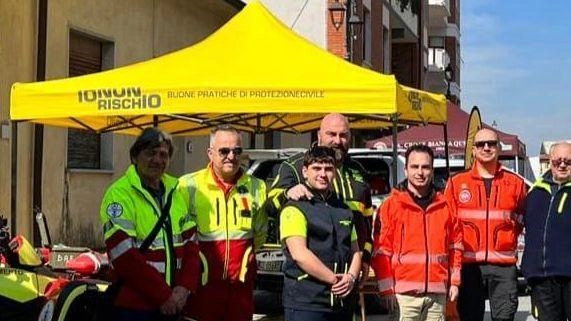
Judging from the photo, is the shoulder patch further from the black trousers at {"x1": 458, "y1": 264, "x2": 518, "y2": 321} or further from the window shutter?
the window shutter

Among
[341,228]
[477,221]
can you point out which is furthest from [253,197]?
[477,221]

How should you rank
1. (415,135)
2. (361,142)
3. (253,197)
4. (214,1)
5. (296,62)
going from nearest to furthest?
1. (253,197)
2. (296,62)
3. (214,1)
4. (415,135)
5. (361,142)

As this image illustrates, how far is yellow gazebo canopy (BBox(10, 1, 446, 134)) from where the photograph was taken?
869 cm

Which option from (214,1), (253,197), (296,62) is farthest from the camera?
(214,1)

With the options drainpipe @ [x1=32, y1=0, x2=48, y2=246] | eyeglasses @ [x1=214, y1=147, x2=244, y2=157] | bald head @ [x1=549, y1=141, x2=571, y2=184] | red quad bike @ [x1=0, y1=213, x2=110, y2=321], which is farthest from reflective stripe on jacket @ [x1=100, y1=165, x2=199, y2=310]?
drainpipe @ [x1=32, y1=0, x2=48, y2=246]

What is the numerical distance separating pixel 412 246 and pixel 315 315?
1.01 m

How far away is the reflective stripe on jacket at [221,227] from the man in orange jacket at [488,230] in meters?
1.87

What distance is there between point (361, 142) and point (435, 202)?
22.3m

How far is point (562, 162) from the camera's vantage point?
6.48m

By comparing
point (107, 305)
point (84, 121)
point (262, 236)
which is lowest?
point (107, 305)

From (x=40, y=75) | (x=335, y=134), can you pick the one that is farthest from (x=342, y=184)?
(x=40, y=75)

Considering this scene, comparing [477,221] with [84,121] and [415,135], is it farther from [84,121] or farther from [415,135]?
[415,135]

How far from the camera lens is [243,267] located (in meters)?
5.46

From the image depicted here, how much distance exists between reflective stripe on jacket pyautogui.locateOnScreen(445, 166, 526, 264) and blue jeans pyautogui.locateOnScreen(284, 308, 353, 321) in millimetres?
1730
